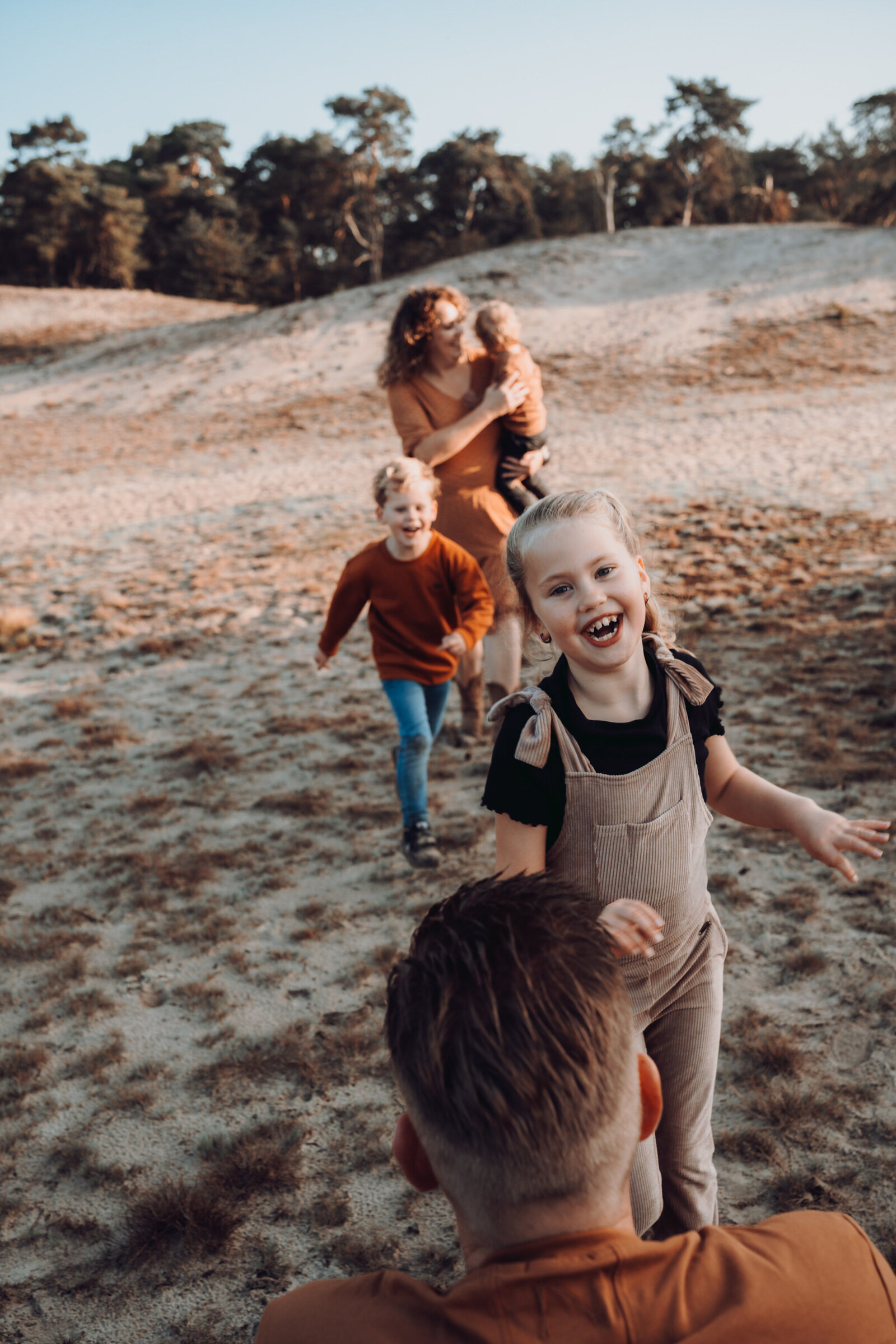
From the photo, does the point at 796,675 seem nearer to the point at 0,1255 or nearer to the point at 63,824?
the point at 63,824

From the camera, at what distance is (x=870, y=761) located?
14.1 feet

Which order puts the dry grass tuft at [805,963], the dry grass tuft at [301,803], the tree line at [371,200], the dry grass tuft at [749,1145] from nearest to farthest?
the dry grass tuft at [749,1145], the dry grass tuft at [805,963], the dry grass tuft at [301,803], the tree line at [371,200]

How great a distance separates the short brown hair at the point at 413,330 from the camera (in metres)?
4.00

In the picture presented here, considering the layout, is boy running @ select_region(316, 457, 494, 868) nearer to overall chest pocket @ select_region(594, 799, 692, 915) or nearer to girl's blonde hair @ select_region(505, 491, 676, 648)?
girl's blonde hair @ select_region(505, 491, 676, 648)

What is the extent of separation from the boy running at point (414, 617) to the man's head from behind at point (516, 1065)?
2643 mm

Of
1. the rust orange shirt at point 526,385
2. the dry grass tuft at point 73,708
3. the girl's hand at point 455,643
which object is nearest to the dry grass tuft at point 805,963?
the girl's hand at point 455,643

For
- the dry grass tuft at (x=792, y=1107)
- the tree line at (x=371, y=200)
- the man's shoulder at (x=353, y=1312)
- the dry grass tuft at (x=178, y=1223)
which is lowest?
the dry grass tuft at (x=178, y=1223)

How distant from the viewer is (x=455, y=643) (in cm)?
352

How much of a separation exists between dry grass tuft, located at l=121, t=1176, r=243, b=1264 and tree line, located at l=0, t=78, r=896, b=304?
36461mm

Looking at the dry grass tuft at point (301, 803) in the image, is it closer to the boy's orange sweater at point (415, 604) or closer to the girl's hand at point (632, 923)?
the boy's orange sweater at point (415, 604)

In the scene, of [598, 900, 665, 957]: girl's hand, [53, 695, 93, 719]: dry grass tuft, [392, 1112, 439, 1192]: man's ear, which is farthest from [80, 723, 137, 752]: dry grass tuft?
[392, 1112, 439, 1192]: man's ear

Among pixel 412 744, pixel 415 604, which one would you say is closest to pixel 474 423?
pixel 415 604

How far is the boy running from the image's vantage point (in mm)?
3648

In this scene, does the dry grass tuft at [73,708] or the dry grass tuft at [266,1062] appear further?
the dry grass tuft at [73,708]
